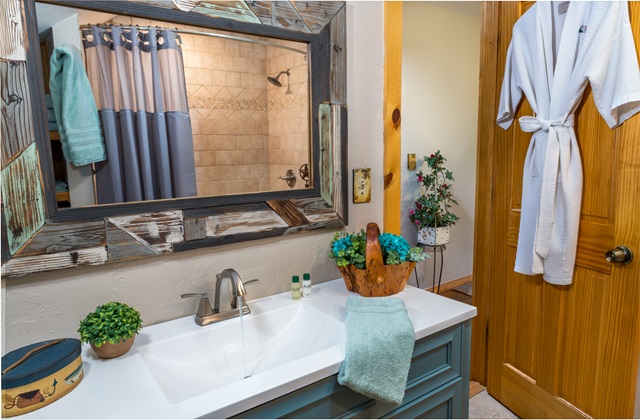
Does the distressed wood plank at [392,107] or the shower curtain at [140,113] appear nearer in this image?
the shower curtain at [140,113]

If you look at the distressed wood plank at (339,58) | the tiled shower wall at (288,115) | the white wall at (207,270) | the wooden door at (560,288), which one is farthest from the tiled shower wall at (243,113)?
the wooden door at (560,288)

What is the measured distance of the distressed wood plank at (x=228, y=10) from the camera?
120 cm

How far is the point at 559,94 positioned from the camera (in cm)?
160

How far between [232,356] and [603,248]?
54.4 inches

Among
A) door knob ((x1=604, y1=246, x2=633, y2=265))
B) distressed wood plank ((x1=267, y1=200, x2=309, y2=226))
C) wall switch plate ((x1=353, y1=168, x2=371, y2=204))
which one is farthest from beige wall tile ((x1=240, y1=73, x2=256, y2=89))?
door knob ((x1=604, y1=246, x2=633, y2=265))

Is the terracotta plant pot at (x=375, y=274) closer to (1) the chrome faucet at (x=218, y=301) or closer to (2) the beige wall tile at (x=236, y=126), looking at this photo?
(1) the chrome faucet at (x=218, y=301)

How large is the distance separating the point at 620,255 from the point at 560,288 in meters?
0.30

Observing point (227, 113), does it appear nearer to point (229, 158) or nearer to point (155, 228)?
point (229, 158)

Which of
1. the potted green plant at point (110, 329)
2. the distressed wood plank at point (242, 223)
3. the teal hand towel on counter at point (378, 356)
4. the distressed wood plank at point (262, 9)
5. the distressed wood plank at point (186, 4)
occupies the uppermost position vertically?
the distressed wood plank at point (262, 9)

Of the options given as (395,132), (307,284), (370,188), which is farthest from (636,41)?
(307,284)

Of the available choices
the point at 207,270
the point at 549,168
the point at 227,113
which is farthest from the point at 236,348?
the point at 549,168

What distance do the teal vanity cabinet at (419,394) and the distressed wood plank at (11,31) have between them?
0.95 meters

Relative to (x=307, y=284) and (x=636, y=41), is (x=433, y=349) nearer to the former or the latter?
(x=307, y=284)

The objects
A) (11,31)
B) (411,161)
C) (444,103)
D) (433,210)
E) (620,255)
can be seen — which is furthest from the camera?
(444,103)
